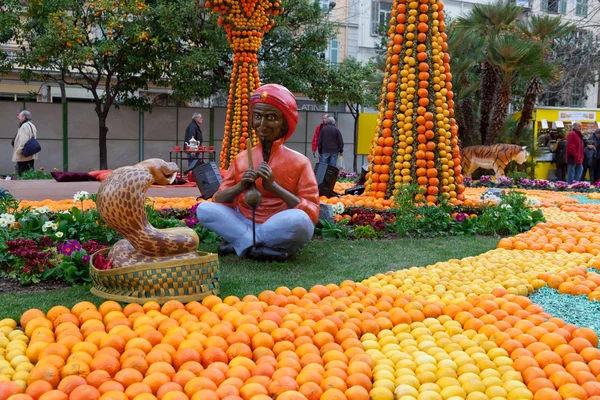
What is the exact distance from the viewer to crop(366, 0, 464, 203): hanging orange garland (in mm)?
7801

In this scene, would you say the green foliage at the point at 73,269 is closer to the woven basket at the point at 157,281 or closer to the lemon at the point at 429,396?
the woven basket at the point at 157,281

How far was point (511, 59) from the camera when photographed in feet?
47.5

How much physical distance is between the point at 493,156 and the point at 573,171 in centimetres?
348

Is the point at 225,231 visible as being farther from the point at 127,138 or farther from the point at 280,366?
the point at 127,138

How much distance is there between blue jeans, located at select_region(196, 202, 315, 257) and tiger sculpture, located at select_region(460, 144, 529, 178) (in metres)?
10.4

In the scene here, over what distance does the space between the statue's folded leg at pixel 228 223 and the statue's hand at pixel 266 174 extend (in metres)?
0.47

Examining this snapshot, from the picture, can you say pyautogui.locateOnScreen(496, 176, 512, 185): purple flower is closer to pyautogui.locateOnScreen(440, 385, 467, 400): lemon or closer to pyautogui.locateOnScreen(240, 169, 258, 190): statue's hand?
pyautogui.locateOnScreen(240, 169, 258, 190): statue's hand

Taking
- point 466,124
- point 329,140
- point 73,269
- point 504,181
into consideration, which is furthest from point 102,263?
point 466,124

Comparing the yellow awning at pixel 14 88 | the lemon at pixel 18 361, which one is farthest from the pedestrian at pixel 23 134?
the yellow awning at pixel 14 88

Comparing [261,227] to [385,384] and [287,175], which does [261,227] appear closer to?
[287,175]

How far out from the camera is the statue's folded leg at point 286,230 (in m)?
4.66

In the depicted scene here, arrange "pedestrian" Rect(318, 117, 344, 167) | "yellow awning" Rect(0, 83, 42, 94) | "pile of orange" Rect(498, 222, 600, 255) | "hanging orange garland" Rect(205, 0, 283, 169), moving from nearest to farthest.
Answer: "pile of orange" Rect(498, 222, 600, 255) → "hanging orange garland" Rect(205, 0, 283, 169) → "pedestrian" Rect(318, 117, 344, 167) → "yellow awning" Rect(0, 83, 42, 94)

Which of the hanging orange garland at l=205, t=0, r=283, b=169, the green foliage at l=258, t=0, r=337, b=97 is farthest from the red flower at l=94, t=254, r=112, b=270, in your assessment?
the green foliage at l=258, t=0, r=337, b=97

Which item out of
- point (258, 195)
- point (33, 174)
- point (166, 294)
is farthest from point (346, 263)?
point (33, 174)
